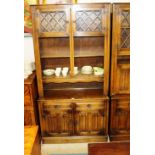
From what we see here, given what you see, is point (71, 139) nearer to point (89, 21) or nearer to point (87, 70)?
point (87, 70)

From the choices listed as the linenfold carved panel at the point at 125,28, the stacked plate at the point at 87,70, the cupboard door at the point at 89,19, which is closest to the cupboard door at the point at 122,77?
the linenfold carved panel at the point at 125,28

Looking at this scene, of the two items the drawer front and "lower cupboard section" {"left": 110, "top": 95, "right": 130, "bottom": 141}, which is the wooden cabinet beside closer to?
"lower cupboard section" {"left": 110, "top": 95, "right": 130, "bottom": 141}

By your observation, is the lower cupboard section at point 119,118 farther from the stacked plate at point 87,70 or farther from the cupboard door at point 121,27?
the cupboard door at point 121,27

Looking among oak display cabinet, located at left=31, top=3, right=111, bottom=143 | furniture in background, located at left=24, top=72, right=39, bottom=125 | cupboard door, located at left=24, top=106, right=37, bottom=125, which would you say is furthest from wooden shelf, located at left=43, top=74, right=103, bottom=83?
cupboard door, located at left=24, top=106, right=37, bottom=125

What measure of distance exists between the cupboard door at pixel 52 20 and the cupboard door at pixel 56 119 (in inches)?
34.8

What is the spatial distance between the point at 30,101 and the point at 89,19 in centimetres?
121

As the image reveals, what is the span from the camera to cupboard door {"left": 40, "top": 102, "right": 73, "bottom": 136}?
106 inches

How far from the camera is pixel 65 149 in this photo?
2.70 metres
